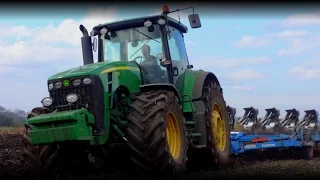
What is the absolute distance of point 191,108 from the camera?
8461mm

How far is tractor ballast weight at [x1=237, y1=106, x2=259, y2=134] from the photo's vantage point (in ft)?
45.6

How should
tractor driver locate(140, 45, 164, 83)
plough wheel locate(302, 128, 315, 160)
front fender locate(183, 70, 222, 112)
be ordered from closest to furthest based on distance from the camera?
tractor driver locate(140, 45, 164, 83), front fender locate(183, 70, 222, 112), plough wheel locate(302, 128, 315, 160)

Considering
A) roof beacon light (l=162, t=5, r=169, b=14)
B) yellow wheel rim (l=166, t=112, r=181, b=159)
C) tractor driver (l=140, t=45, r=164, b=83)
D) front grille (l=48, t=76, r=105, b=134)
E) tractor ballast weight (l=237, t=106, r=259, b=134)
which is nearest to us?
front grille (l=48, t=76, r=105, b=134)

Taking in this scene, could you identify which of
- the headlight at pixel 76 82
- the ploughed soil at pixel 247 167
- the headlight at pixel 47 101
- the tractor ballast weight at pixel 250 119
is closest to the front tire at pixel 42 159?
the ploughed soil at pixel 247 167

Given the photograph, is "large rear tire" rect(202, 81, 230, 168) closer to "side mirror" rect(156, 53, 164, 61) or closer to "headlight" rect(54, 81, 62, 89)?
"side mirror" rect(156, 53, 164, 61)

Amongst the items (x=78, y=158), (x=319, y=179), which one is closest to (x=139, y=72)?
(x=78, y=158)

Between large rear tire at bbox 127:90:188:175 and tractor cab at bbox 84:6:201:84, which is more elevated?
tractor cab at bbox 84:6:201:84

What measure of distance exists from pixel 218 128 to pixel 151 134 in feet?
10.9

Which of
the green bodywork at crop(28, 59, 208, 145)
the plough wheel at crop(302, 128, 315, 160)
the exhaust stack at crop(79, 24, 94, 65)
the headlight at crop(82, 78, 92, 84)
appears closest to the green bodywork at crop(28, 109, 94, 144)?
the green bodywork at crop(28, 59, 208, 145)

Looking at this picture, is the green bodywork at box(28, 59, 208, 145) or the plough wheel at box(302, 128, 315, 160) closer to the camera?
the green bodywork at box(28, 59, 208, 145)

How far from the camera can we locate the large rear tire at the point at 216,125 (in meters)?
8.66

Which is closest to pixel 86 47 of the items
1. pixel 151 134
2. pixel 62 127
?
pixel 62 127

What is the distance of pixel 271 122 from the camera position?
1413 cm

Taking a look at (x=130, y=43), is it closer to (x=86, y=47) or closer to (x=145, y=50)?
(x=145, y=50)
